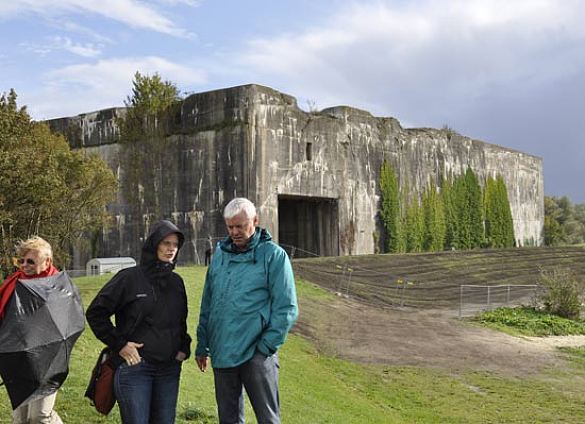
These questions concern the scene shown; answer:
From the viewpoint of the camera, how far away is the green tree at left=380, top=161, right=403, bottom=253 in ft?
108

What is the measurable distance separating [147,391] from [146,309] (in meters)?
0.54

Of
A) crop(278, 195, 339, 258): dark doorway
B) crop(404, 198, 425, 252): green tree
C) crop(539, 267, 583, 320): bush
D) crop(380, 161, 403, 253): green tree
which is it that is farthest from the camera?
crop(404, 198, 425, 252): green tree

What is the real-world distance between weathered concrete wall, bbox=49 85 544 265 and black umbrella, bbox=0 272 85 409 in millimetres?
21220

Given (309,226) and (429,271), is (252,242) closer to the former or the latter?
(429,271)

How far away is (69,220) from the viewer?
2164 centimetres

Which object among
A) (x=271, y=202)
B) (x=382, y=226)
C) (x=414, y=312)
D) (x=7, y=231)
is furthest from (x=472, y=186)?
(x=7, y=231)

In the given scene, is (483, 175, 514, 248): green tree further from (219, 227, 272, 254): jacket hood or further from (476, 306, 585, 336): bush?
(219, 227, 272, 254): jacket hood

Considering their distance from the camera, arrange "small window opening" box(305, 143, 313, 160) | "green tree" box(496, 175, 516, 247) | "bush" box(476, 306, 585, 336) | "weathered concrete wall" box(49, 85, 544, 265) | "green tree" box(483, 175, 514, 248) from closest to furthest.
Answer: "bush" box(476, 306, 585, 336) < "weathered concrete wall" box(49, 85, 544, 265) < "small window opening" box(305, 143, 313, 160) < "green tree" box(483, 175, 514, 248) < "green tree" box(496, 175, 516, 247)

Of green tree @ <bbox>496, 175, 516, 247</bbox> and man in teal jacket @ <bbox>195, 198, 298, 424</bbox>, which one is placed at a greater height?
green tree @ <bbox>496, 175, 516, 247</bbox>

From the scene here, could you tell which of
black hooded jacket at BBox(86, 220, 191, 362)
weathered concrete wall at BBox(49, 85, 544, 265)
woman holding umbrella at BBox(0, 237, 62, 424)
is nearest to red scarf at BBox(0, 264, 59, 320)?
woman holding umbrella at BBox(0, 237, 62, 424)

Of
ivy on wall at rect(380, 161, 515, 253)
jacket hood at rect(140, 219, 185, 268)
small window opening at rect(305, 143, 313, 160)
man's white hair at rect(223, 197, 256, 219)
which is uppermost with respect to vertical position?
small window opening at rect(305, 143, 313, 160)

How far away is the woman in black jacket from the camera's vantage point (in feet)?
16.2

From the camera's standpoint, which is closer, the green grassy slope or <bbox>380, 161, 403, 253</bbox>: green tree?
the green grassy slope

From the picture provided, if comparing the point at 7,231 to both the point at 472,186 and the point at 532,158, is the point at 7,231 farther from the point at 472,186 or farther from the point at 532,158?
the point at 532,158
